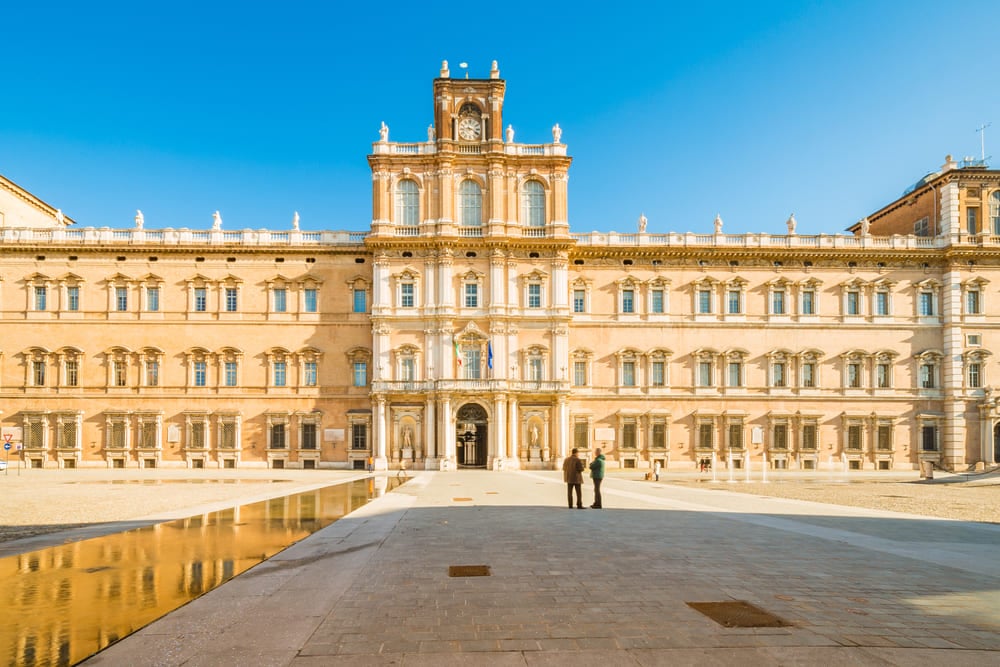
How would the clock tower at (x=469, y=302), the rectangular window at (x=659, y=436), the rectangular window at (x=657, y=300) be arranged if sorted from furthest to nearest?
the rectangular window at (x=657, y=300) < the rectangular window at (x=659, y=436) < the clock tower at (x=469, y=302)

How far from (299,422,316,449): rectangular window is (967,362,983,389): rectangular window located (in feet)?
156

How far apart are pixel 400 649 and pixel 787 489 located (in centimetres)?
2661

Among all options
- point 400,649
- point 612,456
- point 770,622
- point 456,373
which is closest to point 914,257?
point 612,456

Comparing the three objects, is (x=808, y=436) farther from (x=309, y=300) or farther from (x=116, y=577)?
(x=116, y=577)

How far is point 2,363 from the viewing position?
1811 inches

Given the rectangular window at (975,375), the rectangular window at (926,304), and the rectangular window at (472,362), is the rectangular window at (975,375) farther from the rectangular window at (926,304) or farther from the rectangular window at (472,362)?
the rectangular window at (472,362)

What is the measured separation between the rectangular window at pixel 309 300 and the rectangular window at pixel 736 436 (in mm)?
31443

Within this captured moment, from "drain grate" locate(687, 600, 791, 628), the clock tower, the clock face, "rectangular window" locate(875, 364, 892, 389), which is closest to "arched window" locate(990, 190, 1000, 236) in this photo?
"rectangular window" locate(875, 364, 892, 389)

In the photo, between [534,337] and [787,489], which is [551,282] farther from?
[787,489]

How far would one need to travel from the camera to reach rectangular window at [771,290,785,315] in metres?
48.6

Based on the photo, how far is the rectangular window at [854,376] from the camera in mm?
48188

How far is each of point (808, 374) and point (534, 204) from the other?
2379 centimetres

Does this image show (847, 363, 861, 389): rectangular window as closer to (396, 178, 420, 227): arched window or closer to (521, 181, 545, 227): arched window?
(521, 181, 545, 227): arched window

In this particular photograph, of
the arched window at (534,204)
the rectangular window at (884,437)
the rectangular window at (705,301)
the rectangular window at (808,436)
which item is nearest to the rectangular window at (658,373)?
the rectangular window at (705,301)
